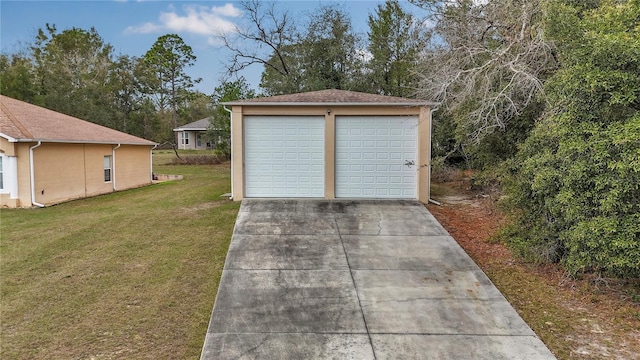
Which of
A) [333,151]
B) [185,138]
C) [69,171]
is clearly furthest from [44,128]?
[185,138]

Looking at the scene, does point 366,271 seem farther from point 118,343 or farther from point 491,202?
point 491,202

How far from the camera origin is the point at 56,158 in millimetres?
12781

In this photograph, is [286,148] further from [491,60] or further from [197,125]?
[197,125]

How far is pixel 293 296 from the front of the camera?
5074 mm

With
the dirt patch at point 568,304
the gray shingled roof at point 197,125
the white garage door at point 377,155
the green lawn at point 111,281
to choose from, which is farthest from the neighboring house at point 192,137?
the dirt patch at point 568,304

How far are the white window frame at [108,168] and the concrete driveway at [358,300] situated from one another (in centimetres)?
1007

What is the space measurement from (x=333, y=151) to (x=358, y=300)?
6.07 meters

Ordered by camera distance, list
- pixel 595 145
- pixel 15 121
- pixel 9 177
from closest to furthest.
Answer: pixel 595 145, pixel 9 177, pixel 15 121

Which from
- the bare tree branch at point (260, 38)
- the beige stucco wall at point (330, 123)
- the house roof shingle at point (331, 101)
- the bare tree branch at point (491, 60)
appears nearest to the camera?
the bare tree branch at point (491, 60)

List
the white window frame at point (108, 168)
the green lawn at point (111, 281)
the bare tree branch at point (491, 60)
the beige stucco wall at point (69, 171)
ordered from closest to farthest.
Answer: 1. the green lawn at point (111, 281)
2. the bare tree branch at point (491, 60)
3. the beige stucco wall at point (69, 171)
4. the white window frame at point (108, 168)

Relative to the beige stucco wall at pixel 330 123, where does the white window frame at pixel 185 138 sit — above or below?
above

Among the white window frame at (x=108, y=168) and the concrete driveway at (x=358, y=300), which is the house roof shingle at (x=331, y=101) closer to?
the concrete driveway at (x=358, y=300)

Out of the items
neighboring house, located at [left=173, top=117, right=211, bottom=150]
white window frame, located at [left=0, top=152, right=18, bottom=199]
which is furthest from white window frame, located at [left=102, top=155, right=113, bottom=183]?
neighboring house, located at [left=173, top=117, right=211, bottom=150]

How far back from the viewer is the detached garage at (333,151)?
34.7ft
